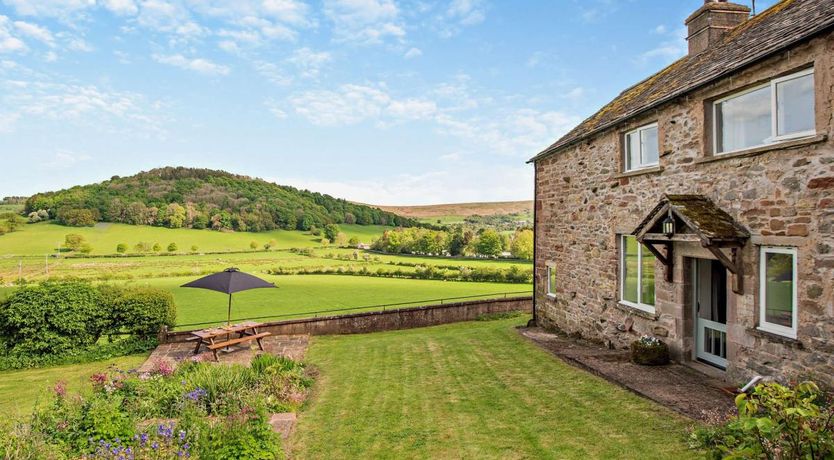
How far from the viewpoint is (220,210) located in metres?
66.7

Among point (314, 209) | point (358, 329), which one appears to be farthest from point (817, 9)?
point (314, 209)

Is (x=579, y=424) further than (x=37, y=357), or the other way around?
(x=37, y=357)

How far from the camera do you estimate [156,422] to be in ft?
20.5

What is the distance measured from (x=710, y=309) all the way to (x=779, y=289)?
2128 millimetres

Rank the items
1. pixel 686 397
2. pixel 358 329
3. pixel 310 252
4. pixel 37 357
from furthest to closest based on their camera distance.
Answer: pixel 310 252, pixel 358 329, pixel 37 357, pixel 686 397

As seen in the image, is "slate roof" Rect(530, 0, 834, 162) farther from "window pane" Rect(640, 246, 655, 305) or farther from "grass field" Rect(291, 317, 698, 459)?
"grass field" Rect(291, 317, 698, 459)

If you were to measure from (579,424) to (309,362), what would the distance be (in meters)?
7.70

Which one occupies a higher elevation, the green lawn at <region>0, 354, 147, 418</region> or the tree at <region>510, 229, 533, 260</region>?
the tree at <region>510, 229, 533, 260</region>

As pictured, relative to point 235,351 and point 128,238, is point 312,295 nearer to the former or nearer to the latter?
point 235,351

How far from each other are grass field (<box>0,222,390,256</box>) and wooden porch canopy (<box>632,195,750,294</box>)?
2214 inches

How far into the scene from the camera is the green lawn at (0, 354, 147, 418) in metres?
9.61

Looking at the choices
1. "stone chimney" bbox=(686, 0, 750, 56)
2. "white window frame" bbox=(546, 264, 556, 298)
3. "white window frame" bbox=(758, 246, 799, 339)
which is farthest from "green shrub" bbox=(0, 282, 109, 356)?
"stone chimney" bbox=(686, 0, 750, 56)

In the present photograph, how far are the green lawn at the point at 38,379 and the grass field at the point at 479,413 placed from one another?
5.63m

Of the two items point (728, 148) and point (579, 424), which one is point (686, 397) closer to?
point (579, 424)
